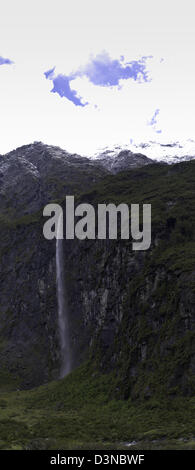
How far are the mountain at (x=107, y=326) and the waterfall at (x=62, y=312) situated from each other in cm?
97

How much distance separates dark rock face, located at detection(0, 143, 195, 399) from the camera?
154 ft

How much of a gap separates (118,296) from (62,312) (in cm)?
1905

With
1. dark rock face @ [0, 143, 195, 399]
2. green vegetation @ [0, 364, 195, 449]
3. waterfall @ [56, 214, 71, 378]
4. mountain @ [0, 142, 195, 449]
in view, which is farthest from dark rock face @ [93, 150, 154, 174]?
green vegetation @ [0, 364, 195, 449]

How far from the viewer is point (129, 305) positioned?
2281 inches

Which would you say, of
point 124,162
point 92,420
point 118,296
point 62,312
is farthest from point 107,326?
point 124,162

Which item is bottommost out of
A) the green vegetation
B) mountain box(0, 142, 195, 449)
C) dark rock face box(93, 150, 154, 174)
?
the green vegetation

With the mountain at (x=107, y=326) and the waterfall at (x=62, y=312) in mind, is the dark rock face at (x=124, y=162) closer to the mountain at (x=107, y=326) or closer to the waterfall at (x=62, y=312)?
the mountain at (x=107, y=326)

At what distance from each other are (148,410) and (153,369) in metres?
6.33

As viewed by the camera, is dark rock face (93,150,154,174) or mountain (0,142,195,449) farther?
dark rock face (93,150,154,174)

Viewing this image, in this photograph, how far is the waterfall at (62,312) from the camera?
71.8m

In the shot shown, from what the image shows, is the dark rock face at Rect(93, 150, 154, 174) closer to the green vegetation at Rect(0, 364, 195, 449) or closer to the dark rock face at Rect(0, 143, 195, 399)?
the dark rock face at Rect(0, 143, 195, 399)

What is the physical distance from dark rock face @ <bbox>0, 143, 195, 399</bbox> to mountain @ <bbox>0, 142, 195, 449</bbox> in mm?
162

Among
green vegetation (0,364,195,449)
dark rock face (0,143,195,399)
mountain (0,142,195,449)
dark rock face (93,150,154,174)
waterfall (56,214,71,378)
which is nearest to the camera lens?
green vegetation (0,364,195,449)

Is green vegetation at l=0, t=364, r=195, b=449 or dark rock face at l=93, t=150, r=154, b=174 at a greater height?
dark rock face at l=93, t=150, r=154, b=174
